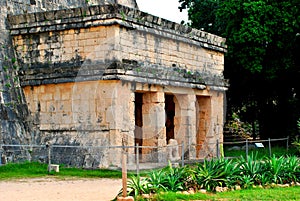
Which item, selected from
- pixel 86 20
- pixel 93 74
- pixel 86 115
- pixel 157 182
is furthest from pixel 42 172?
pixel 157 182

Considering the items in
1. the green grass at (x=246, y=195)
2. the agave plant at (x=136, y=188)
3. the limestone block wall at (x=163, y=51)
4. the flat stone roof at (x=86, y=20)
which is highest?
the flat stone roof at (x=86, y=20)

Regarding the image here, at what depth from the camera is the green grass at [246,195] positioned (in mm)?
11633

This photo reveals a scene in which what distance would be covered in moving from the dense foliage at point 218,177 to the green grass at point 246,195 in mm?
382

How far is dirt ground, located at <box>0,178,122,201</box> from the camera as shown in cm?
1197

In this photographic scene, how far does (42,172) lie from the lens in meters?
16.3

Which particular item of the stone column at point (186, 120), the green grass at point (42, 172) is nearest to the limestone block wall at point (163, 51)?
the stone column at point (186, 120)

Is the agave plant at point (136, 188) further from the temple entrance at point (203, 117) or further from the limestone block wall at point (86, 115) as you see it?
the temple entrance at point (203, 117)

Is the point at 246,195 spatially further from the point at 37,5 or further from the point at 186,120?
the point at 37,5

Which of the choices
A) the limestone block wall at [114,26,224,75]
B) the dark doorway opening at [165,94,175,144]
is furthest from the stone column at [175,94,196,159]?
the dark doorway opening at [165,94,175,144]

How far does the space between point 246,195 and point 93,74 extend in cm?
671

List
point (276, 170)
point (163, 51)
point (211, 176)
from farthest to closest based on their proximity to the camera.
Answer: point (163, 51) → point (276, 170) → point (211, 176)

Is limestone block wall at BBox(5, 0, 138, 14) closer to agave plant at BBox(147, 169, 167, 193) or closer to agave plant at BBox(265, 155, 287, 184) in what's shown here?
agave plant at BBox(147, 169, 167, 193)

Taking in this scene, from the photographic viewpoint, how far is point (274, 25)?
2653cm

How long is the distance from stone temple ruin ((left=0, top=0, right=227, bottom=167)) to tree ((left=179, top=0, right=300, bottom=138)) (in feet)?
23.7
